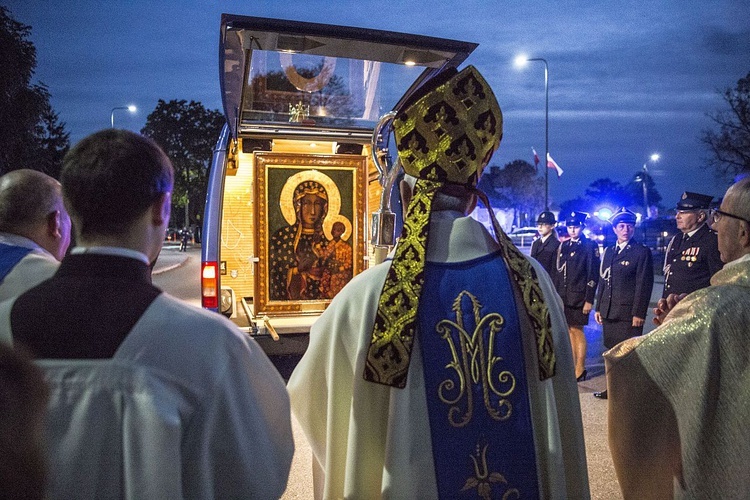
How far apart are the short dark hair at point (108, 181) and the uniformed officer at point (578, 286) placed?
644 cm

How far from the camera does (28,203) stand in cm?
290

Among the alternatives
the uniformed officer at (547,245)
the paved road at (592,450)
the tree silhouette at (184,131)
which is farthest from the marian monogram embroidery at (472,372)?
the tree silhouette at (184,131)

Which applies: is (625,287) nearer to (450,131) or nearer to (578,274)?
(578,274)

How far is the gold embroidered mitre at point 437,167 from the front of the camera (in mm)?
2119

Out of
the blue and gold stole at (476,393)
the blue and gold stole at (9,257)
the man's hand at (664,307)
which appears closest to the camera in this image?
the blue and gold stole at (476,393)

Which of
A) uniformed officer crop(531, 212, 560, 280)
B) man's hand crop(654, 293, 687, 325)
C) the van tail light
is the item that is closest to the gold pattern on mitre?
man's hand crop(654, 293, 687, 325)

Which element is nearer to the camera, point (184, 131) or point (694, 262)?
point (694, 262)

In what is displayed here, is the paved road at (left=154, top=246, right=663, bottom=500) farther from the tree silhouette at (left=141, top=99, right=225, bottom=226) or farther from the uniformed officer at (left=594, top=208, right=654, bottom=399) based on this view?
the tree silhouette at (left=141, top=99, right=225, bottom=226)

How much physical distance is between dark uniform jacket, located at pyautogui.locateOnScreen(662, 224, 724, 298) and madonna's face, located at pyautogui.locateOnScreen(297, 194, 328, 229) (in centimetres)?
420

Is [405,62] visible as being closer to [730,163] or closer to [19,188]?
[19,188]

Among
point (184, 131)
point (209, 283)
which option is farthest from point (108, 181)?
point (184, 131)

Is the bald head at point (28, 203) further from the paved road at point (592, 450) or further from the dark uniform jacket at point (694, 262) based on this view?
the dark uniform jacket at point (694, 262)

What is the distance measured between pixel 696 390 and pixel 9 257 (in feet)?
10.5

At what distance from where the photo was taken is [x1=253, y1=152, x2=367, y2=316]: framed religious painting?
7473mm
